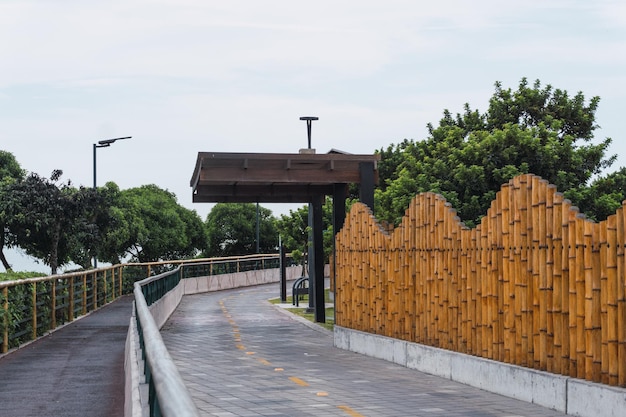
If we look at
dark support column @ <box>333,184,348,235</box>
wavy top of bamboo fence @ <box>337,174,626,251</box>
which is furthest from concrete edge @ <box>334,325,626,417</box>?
dark support column @ <box>333,184,348,235</box>

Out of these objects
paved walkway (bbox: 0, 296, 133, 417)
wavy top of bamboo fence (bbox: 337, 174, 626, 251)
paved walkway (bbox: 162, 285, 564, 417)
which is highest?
wavy top of bamboo fence (bbox: 337, 174, 626, 251)

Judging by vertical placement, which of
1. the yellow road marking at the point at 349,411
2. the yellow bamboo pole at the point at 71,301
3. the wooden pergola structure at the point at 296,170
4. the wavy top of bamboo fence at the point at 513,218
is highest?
the wooden pergola structure at the point at 296,170

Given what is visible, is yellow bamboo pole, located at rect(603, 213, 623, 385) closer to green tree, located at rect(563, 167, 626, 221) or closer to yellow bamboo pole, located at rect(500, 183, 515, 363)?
yellow bamboo pole, located at rect(500, 183, 515, 363)

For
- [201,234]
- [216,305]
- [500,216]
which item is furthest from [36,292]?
[201,234]

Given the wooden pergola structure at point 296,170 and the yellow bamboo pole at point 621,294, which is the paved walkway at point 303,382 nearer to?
the yellow bamboo pole at point 621,294

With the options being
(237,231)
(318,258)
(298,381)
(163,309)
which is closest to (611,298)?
(298,381)

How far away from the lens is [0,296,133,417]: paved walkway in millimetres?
12766

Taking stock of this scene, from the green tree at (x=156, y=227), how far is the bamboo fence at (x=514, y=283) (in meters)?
69.5

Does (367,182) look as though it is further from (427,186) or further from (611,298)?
(611,298)

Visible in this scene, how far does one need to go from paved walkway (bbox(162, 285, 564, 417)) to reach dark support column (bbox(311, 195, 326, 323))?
7.72 ft

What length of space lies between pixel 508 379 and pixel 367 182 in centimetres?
1263

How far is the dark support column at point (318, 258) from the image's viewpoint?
30.5 m

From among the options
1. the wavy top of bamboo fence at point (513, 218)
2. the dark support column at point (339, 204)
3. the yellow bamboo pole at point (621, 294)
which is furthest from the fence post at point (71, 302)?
the yellow bamboo pole at point (621, 294)

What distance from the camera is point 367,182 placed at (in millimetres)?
26641
